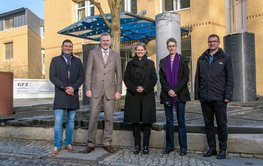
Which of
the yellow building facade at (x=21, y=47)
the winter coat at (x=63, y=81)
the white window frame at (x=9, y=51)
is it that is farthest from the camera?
the white window frame at (x=9, y=51)

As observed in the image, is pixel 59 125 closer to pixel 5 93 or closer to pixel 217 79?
pixel 217 79

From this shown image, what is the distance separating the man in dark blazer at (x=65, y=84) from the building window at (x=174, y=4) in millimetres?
13236

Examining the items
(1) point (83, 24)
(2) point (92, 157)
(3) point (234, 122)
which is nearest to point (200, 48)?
(1) point (83, 24)

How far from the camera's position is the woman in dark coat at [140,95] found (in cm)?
620

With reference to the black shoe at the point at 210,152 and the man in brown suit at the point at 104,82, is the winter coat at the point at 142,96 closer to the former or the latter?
the man in brown suit at the point at 104,82

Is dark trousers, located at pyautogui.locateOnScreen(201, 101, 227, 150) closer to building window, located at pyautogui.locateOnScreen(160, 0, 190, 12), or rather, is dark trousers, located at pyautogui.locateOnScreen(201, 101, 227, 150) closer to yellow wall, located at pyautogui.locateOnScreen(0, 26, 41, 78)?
building window, located at pyautogui.locateOnScreen(160, 0, 190, 12)

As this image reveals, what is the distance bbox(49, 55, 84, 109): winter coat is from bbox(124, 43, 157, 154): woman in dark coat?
98cm

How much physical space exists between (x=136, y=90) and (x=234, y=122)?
6.66 feet

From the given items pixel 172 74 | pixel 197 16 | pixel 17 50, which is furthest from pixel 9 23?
pixel 172 74

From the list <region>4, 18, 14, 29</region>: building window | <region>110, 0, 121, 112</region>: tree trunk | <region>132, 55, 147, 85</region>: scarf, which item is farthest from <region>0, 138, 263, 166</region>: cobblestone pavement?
<region>4, 18, 14, 29</region>: building window

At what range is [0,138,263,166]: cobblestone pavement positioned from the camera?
18.4 feet

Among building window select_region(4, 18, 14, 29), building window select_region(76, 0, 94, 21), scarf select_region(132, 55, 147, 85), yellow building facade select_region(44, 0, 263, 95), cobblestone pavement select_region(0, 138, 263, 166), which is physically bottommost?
cobblestone pavement select_region(0, 138, 263, 166)

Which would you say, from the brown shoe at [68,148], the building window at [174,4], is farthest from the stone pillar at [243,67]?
the building window at [174,4]

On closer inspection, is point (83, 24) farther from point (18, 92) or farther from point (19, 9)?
point (19, 9)
